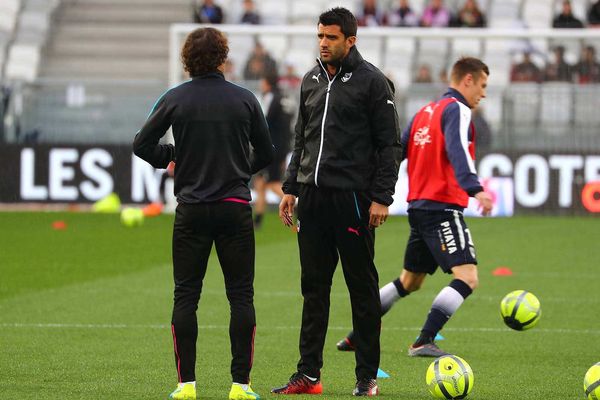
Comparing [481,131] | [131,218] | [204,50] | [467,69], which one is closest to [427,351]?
[467,69]

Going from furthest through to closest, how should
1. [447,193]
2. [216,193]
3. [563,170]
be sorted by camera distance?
1. [563,170]
2. [447,193]
3. [216,193]

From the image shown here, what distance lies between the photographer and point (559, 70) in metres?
23.2

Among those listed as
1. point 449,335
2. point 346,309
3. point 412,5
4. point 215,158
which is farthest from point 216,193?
point 412,5

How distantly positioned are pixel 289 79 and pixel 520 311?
15003 mm

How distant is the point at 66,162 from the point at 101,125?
3.26ft

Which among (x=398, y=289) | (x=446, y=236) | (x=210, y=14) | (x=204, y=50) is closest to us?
(x=204, y=50)

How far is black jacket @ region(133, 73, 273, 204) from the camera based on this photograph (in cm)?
694

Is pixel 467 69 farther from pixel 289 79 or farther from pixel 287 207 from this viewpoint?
pixel 289 79

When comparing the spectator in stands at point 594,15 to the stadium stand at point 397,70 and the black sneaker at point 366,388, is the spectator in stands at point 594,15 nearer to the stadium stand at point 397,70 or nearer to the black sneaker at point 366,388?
the stadium stand at point 397,70

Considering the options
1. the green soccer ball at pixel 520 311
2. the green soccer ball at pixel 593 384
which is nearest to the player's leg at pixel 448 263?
the green soccer ball at pixel 520 311

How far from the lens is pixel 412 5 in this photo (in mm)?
27812

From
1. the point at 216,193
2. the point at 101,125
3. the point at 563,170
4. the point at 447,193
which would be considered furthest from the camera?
the point at 101,125

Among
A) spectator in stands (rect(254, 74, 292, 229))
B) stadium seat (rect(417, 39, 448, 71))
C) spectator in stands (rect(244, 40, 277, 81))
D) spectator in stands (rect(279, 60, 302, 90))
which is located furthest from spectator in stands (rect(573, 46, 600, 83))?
spectator in stands (rect(254, 74, 292, 229))

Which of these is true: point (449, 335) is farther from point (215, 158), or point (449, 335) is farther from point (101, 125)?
point (101, 125)
